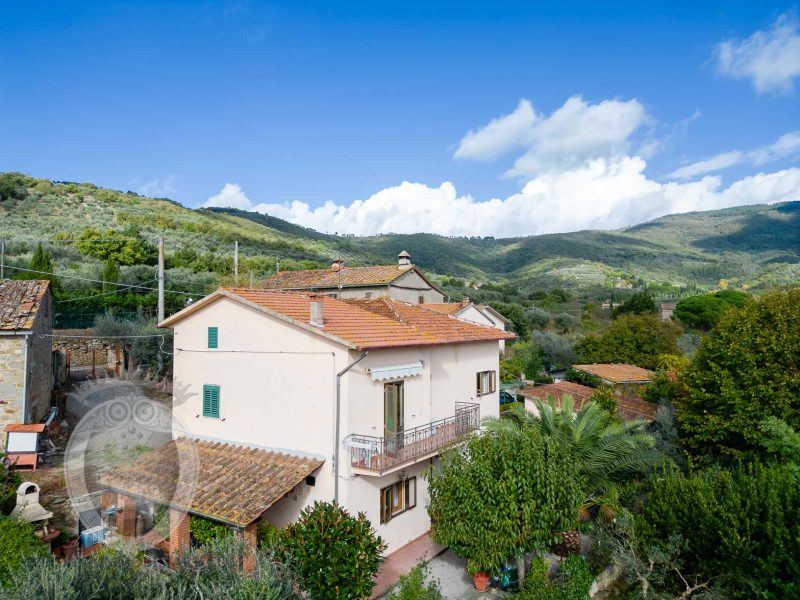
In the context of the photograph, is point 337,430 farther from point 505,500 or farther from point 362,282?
point 362,282

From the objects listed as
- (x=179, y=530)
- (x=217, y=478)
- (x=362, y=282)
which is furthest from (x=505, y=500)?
(x=362, y=282)

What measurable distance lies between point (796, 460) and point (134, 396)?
25.3 meters

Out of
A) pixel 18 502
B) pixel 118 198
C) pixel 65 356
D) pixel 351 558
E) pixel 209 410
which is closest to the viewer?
pixel 351 558

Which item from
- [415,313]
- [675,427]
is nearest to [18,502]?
[415,313]

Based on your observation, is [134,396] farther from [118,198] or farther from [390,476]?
[118,198]

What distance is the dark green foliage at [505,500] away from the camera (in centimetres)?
1120

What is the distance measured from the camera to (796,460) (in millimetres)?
14180

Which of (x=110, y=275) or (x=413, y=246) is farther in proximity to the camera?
(x=413, y=246)

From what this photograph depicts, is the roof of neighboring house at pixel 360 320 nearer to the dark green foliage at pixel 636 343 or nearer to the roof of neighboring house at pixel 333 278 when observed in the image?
the roof of neighboring house at pixel 333 278

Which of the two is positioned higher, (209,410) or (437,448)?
(209,410)

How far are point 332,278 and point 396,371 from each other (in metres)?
24.5

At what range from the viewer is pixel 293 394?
533 inches

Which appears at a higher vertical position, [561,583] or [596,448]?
[596,448]

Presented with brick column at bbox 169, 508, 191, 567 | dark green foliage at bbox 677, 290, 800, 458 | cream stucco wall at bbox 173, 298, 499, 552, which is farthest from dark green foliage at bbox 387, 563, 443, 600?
dark green foliage at bbox 677, 290, 800, 458
